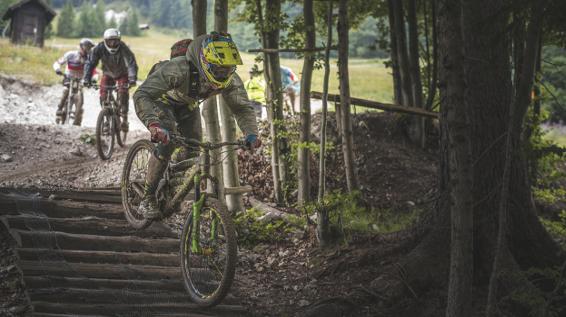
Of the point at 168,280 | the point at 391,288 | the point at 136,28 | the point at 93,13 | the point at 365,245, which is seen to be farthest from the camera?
the point at 136,28

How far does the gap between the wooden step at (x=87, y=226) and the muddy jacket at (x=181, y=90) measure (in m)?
1.93

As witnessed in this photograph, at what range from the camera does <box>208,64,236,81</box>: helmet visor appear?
6125mm

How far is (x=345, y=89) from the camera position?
9.11 m

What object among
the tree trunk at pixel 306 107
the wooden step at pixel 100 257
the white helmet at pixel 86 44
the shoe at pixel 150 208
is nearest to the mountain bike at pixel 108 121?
the white helmet at pixel 86 44

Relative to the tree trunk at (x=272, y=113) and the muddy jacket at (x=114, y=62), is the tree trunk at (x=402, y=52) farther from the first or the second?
the muddy jacket at (x=114, y=62)

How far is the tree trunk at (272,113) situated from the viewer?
10.3 m

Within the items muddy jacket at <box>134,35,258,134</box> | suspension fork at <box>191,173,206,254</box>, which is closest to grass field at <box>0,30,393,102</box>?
muddy jacket at <box>134,35,258,134</box>

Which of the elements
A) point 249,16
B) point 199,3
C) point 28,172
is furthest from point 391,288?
point 28,172

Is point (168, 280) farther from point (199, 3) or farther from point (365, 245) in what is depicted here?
point (199, 3)

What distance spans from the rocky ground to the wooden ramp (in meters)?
0.80

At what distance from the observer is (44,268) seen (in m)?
6.40

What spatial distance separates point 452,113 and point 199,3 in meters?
4.86

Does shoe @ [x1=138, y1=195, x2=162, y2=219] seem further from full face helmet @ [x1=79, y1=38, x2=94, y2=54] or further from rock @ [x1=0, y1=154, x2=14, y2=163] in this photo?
full face helmet @ [x1=79, y1=38, x2=94, y2=54]

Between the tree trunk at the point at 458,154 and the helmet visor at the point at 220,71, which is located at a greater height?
the helmet visor at the point at 220,71
